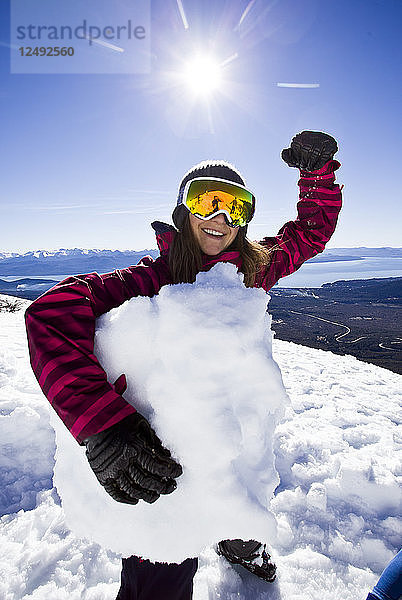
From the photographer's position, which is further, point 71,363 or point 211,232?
point 211,232

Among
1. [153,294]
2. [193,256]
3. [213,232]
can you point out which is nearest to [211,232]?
[213,232]

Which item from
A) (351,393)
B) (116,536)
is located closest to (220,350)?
(116,536)

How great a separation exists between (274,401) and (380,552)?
5.54 ft

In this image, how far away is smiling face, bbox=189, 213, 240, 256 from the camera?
4.59 ft

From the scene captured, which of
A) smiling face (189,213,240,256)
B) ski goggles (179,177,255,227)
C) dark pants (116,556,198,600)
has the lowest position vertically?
dark pants (116,556,198,600)

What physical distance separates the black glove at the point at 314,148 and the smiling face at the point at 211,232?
577 mm

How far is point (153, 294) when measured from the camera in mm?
1299

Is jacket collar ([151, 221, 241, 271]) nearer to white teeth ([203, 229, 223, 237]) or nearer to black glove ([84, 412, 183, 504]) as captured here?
white teeth ([203, 229, 223, 237])

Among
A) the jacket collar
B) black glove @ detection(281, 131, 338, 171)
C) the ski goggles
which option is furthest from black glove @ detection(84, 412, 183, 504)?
black glove @ detection(281, 131, 338, 171)

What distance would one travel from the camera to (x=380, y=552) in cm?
190

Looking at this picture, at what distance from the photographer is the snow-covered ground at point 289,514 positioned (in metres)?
1.63

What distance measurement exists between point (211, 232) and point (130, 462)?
3.13ft

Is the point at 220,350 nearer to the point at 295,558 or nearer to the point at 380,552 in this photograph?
the point at 295,558

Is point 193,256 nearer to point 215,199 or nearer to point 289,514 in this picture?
point 215,199
